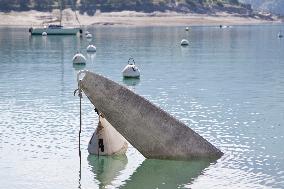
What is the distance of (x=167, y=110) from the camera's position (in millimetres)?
61406

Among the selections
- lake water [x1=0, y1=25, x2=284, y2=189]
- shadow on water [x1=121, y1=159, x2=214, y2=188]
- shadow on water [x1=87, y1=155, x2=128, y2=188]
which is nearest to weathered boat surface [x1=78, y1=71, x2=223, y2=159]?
shadow on water [x1=121, y1=159, x2=214, y2=188]

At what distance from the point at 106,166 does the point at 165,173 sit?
4.14 metres

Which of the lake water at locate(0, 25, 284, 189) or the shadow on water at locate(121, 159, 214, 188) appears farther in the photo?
the lake water at locate(0, 25, 284, 189)

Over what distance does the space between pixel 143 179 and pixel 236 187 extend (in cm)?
581

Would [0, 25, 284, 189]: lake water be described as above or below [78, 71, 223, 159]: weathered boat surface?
below

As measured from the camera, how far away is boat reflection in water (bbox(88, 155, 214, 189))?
3741cm

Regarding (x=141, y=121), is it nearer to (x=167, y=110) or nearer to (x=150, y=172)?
(x=150, y=172)

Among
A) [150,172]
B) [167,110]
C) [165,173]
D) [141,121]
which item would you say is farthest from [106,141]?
[167,110]

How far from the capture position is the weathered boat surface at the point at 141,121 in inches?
1513

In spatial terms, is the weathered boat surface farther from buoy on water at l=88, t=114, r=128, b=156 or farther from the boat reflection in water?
buoy on water at l=88, t=114, r=128, b=156

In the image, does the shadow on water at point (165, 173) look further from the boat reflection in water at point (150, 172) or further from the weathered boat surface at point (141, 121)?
the weathered boat surface at point (141, 121)

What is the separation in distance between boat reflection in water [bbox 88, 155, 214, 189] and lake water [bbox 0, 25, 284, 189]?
61 mm

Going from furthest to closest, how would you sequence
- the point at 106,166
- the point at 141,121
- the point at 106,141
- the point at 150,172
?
1. the point at 106,141
2. the point at 106,166
3. the point at 150,172
4. the point at 141,121

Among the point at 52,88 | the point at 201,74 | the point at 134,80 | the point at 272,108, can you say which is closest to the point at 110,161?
the point at 272,108
